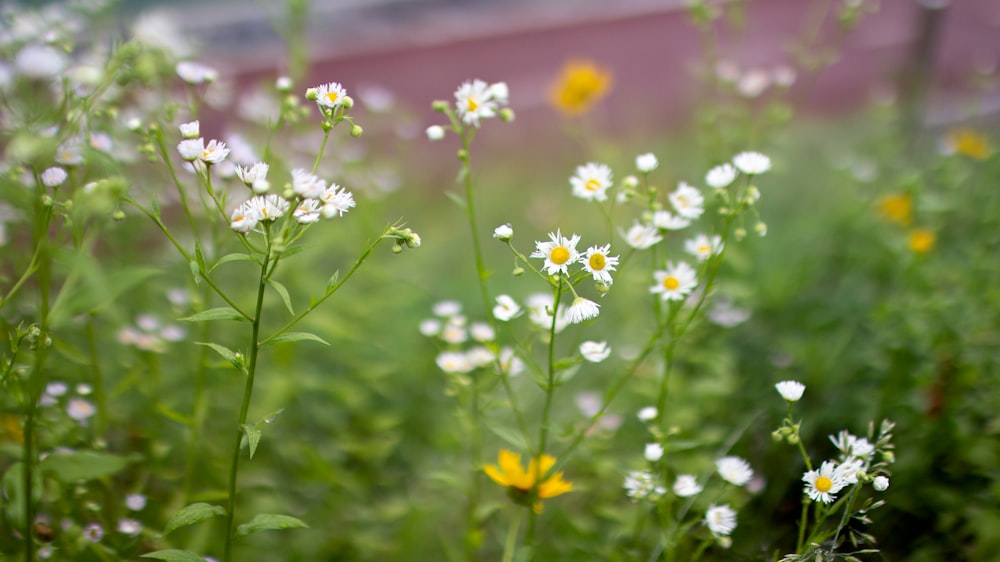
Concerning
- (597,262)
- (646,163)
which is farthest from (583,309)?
(646,163)

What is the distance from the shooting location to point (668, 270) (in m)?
1.33

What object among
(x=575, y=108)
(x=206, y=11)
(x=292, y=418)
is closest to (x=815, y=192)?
(x=575, y=108)

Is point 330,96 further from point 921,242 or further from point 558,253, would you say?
point 921,242

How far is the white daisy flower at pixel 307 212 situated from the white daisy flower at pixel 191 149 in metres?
0.15

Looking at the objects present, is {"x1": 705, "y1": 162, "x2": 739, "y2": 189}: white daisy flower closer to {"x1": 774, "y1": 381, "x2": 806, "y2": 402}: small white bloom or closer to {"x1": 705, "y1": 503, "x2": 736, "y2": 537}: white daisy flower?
{"x1": 774, "y1": 381, "x2": 806, "y2": 402}: small white bloom

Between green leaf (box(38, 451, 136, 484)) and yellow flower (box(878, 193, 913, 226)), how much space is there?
1.89 meters

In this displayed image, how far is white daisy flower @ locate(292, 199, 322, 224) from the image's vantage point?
3.32ft

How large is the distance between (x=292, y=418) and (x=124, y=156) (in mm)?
738

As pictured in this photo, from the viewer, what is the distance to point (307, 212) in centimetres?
103

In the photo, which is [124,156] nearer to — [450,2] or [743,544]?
[743,544]

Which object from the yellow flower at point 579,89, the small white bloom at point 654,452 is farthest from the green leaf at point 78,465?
the yellow flower at point 579,89

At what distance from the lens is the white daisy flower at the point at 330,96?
108 centimetres

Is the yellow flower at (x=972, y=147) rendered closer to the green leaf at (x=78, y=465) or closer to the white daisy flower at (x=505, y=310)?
the white daisy flower at (x=505, y=310)

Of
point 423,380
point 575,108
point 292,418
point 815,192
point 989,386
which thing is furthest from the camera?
point 815,192
